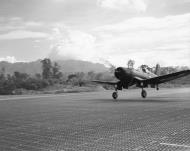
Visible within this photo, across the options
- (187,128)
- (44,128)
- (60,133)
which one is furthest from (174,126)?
(44,128)

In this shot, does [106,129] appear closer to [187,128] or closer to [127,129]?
[127,129]

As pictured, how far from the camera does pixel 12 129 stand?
375 inches

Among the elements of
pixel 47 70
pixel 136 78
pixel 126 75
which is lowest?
pixel 136 78

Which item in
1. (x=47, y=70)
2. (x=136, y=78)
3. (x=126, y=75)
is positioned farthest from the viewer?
(x=47, y=70)

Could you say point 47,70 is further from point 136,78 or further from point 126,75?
point 126,75

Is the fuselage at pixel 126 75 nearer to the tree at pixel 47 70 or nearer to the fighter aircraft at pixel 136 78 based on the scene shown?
the fighter aircraft at pixel 136 78

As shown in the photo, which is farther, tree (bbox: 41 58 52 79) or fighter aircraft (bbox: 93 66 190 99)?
tree (bbox: 41 58 52 79)

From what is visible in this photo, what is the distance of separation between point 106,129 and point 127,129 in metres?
0.71

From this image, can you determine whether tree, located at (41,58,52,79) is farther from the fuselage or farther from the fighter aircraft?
the fuselage

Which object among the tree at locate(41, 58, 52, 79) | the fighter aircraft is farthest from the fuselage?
the tree at locate(41, 58, 52, 79)

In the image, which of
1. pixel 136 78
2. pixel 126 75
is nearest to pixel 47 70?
pixel 136 78

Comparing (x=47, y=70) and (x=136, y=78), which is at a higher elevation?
(x=47, y=70)

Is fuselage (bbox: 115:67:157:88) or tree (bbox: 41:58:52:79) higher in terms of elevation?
tree (bbox: 41:58:52:79)

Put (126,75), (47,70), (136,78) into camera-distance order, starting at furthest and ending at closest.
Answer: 1. (47,70)
2. (136,78)
3. (126,75)
